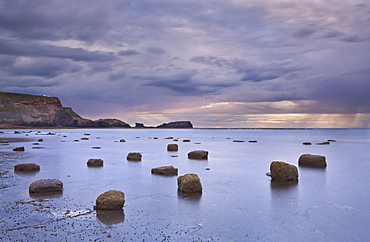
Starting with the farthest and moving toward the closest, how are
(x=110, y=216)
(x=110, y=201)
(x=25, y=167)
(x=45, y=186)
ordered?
(x=25, y=167)
(x=45, y=186)
(x=110, y=201)
(x=110, y=216)

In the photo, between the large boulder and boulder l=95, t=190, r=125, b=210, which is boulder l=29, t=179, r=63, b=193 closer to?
boulder l=95, t=190, r=125, b=210

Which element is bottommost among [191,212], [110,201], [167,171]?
[191,212]

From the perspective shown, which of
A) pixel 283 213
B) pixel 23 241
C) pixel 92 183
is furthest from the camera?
pixel 92 183

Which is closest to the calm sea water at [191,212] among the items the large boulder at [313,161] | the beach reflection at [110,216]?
the beach reflection at [110,216]

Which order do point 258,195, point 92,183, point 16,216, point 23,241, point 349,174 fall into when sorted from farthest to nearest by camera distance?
point 349,174 → point 92,183 → point 258,195 → point 16,216 → point 23,241

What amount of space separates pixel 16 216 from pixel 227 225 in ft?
20.2

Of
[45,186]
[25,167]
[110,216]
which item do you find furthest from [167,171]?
[25,167]

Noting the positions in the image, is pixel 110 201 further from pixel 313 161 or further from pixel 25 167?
pixel 313 161

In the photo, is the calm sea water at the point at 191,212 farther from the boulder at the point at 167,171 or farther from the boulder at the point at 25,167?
the boulder at the point at 25,167

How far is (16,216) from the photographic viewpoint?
8.58m

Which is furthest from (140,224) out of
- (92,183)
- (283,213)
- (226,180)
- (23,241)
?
(226,180)

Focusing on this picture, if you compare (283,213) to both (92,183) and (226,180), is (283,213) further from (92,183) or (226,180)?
(92,183)

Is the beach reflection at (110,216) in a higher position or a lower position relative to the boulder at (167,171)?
lower

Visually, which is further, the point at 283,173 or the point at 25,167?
the point at 25,167
